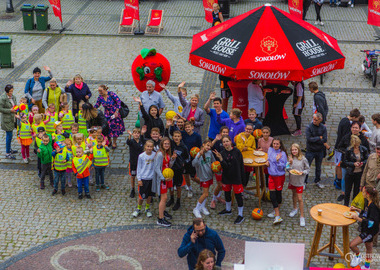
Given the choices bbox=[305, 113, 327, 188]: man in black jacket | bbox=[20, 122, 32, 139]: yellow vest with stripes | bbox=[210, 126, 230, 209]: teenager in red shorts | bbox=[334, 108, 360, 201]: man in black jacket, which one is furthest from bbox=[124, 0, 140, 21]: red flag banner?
bbox=[334, 108, 360, 201]: man in black jacket

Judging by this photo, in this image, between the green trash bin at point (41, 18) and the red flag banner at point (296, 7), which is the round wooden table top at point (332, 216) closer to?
the red flag banner at point (296, 7)

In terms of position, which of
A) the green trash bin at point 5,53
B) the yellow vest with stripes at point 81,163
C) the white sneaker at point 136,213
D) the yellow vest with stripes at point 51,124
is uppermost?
the green trash bin at point 5,53

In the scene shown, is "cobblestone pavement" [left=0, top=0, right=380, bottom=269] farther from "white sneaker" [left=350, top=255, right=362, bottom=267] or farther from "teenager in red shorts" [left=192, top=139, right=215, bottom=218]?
"white sneaker" [left=350, top=255, right=362, bottom=267]

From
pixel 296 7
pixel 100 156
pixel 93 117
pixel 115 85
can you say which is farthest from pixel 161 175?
pixel 296 7

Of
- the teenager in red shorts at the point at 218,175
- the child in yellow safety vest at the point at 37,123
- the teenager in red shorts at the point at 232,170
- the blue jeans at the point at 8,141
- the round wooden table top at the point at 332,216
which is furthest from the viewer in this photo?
the blue jeans at the point at 8,141

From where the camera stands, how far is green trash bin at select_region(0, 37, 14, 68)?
1852 cm

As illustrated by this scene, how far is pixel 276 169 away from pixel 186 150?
68.2 inches

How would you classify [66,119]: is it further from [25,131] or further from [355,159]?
[355,159]

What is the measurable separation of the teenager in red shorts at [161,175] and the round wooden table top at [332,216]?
285 centimetres

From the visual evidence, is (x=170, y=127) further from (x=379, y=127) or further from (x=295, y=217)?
(x=379, y=127)

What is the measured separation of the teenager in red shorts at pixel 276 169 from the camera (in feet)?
34.6

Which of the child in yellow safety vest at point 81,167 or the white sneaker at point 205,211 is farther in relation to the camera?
the child in yellow safety vest at point 81,167

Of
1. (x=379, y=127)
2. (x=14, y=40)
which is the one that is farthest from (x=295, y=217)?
(x=14, y=40)

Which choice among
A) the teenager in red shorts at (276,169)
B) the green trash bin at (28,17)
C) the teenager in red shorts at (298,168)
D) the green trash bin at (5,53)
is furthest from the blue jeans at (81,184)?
the green trash bin at (28,17)
